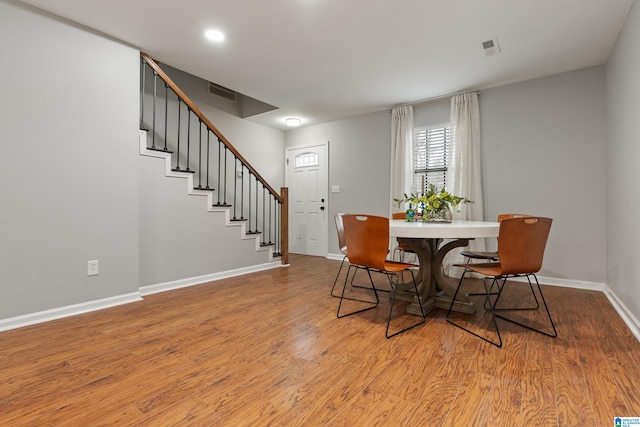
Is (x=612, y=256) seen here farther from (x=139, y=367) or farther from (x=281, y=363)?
(x=139, y=367)

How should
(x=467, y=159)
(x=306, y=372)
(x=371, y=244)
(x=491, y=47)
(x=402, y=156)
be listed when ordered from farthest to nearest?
(x=402, y=156) → (x=467, y=159) → (x=491, y=47) → (x=371, y=244) → (x=306, y=372)

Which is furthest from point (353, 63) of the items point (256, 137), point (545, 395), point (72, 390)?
point (72, 390)

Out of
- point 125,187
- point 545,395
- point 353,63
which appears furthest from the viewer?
point 353,63

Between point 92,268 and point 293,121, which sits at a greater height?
point 293,121

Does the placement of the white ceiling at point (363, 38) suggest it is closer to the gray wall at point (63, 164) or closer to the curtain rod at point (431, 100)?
the curtain rod at point (431, 100)

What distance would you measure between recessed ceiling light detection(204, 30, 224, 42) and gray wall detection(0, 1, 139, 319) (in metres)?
0.81

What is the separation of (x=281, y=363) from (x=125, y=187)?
2350 millimetres

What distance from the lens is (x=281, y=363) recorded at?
1732mm

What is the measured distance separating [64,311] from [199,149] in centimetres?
253

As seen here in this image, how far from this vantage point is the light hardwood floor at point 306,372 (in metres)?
1.30

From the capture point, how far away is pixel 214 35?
2.89 meters

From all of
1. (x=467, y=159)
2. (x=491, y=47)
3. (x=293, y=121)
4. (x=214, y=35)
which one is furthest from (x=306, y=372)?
(x=293, y=121)

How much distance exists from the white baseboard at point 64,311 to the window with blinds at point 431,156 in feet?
12.6

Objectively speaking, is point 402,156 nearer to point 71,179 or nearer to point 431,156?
point 431,156
